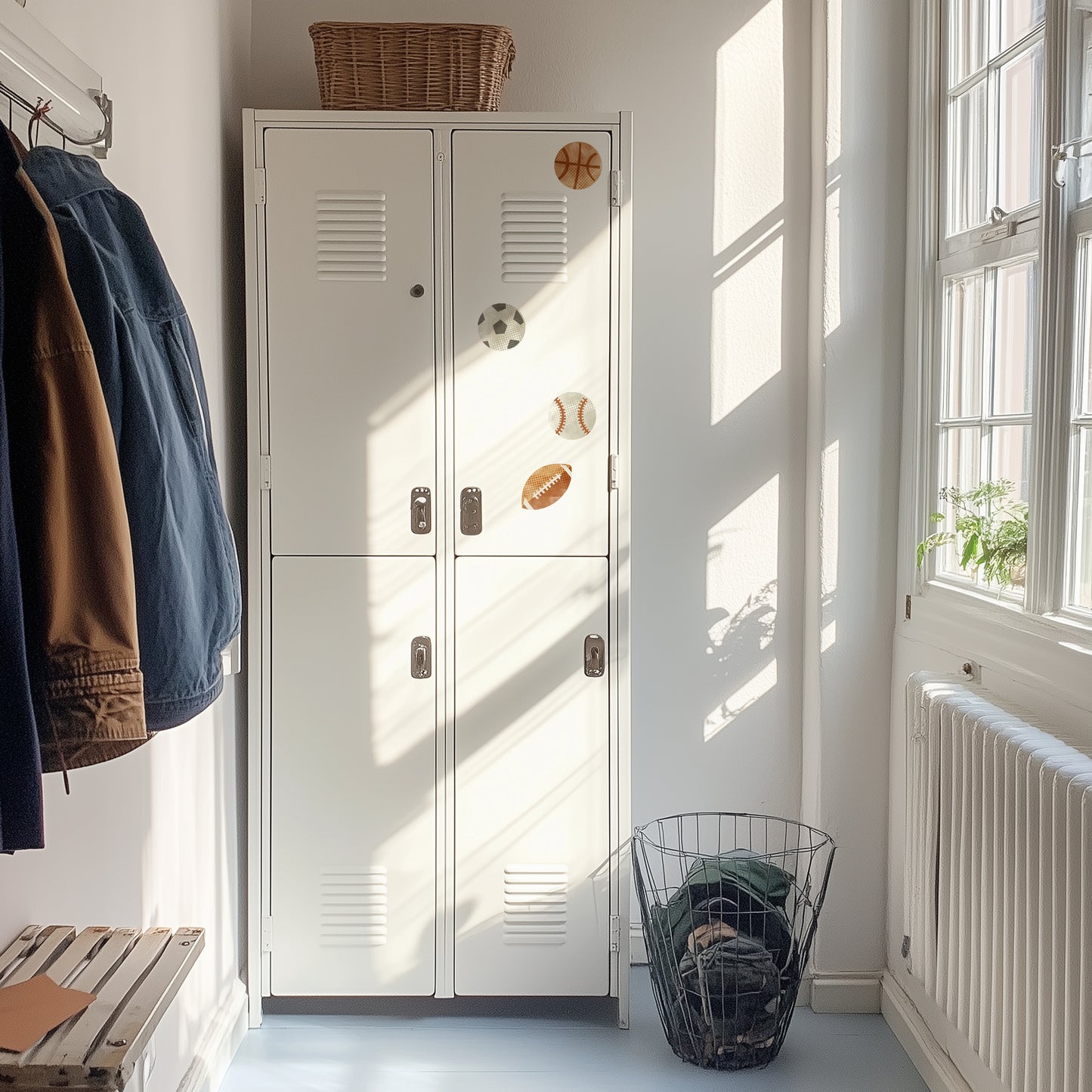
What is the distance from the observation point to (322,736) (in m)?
2.57

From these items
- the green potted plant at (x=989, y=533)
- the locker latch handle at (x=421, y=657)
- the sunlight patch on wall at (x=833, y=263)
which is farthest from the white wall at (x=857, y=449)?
the locker latch handle at (x=421, y=657)

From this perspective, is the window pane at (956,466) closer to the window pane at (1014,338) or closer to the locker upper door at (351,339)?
the window pane at (1014,338)

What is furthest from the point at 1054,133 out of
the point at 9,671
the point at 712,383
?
the point at 9,671

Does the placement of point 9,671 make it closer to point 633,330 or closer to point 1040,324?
point 1040,324

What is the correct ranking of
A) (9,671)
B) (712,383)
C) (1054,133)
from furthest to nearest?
(712,383)
(1054,133)
(9,671)

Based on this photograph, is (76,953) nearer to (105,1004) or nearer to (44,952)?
(44,952)

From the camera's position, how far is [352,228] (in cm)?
251

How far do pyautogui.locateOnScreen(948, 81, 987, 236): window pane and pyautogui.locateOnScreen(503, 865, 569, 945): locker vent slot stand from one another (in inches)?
66.4

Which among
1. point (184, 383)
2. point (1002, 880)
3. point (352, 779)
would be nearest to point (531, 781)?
point (352, 779)

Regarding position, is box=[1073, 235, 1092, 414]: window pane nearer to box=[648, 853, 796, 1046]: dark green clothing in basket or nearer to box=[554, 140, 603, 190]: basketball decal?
box=[554, 140, 603, 190]: basketball decal

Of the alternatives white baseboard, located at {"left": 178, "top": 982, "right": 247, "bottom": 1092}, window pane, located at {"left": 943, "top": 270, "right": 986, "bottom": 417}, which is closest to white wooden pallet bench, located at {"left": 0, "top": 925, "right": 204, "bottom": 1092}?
white baseboard, located at {"left": 178, "top": 982, "right": 247, "bottom": 1092}

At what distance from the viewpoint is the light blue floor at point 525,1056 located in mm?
2389

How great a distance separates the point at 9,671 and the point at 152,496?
26 cm

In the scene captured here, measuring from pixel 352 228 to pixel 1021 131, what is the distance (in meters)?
1.38
